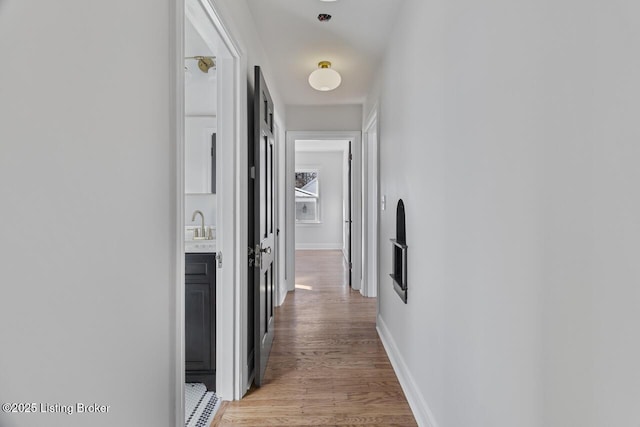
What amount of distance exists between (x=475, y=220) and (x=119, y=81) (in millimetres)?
1223

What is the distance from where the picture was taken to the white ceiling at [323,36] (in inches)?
99.8

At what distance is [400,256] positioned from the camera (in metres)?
2.77

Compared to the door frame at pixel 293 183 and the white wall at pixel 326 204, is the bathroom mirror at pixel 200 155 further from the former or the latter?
the white wall at pixel 326 204

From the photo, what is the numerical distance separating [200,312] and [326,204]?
7.43m

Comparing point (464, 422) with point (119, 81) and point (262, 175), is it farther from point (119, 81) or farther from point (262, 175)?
point (262, 175)

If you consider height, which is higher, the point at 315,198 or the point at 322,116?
the point at 322,116

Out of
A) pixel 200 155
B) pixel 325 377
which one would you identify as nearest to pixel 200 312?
pixel 325 377

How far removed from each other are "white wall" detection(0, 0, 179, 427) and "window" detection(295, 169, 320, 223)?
8397 mm

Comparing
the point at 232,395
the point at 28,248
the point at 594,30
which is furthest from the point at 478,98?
the point at 232,395

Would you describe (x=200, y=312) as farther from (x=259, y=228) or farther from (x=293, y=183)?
(x=293, y=183)

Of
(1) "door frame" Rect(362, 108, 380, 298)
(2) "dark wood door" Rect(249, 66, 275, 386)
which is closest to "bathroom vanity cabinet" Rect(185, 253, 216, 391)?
(2) "dark wood door" Rect(249, 66, 275, 386)

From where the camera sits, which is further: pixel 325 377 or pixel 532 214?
pixel 325 377

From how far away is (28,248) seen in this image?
0.66m

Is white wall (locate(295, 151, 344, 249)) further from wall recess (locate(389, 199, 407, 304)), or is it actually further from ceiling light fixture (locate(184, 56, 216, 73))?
wall recess (locate(389, 199, 407, 304))
